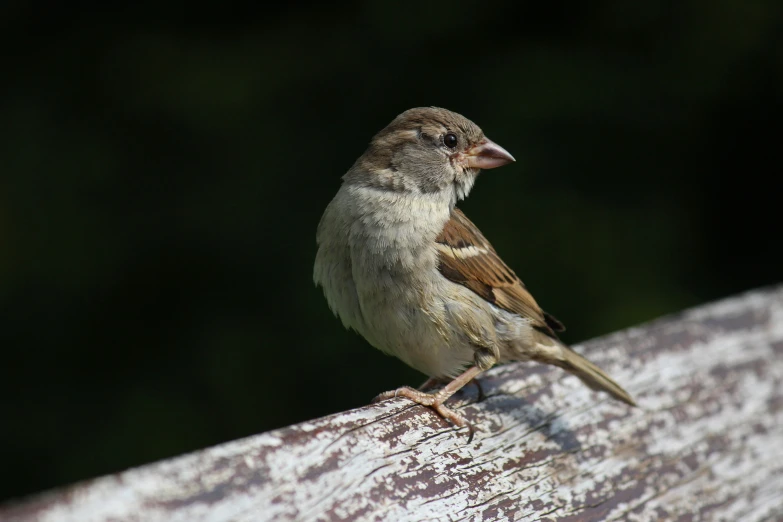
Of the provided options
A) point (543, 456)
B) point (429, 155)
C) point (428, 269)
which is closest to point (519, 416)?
point (543, 456)

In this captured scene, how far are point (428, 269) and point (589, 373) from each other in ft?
1.42

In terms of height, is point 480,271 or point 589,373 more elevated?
point 480,271

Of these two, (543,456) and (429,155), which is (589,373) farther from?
(429,155)

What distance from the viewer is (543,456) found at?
1.80 metres

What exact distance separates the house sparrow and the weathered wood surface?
0.28 ft

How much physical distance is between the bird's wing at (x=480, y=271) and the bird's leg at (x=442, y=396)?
24 centimetres

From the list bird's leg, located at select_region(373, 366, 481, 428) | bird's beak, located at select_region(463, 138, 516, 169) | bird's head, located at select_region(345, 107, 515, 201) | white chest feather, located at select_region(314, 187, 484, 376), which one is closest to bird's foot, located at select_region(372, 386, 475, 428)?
bird's leg, located at select_region(373, 366, 481, 428)

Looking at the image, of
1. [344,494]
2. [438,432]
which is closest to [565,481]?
[438,432]

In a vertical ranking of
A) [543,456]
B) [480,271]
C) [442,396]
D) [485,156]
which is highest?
[485,156]

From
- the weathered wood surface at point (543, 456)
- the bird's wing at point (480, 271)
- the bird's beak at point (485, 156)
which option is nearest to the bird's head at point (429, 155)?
the bird's beak at point (485, 156)

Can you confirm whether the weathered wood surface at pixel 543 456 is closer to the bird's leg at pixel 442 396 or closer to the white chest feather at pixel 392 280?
the bird's leg at pixel 442 396

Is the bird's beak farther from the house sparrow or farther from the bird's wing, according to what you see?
the bird's wing

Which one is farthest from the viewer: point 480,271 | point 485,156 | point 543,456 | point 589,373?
point 485,156

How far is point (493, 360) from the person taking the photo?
220cm
